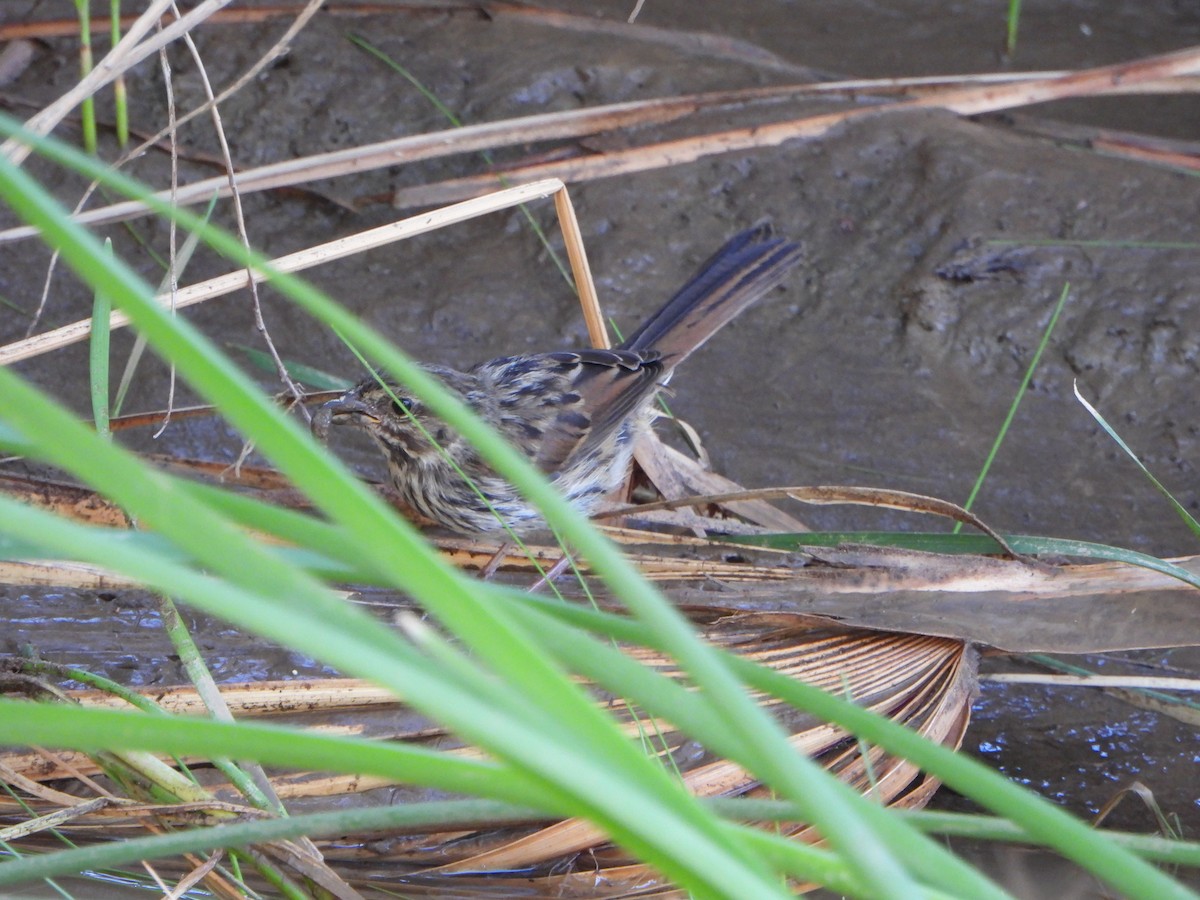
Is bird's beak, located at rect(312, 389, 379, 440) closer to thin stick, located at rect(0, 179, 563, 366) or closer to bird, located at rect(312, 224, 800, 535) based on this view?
bird, located at rect(312, 224, 800, 535)

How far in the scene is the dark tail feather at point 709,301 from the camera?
14.9ft

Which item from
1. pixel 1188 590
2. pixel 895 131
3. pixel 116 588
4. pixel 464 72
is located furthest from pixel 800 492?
pixel 464 72

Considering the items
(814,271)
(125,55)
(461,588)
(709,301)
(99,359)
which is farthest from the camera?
(814,271)

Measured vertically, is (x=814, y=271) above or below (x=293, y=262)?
below

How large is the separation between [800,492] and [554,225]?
8.83 ft

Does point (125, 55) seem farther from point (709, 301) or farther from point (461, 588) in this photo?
point (461, 588)

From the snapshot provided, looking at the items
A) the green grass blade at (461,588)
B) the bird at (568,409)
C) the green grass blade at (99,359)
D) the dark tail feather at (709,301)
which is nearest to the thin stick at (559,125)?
the bird at (568,409)

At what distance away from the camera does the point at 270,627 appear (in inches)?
33.4

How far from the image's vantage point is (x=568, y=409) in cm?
433

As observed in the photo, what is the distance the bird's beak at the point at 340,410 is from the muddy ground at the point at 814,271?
0.75 meters

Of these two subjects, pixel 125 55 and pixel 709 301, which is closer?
pixel 125 55

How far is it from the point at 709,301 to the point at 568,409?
2.29 ft

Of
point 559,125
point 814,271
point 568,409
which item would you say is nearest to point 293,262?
point 568,409

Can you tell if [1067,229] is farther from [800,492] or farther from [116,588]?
[116,588]
